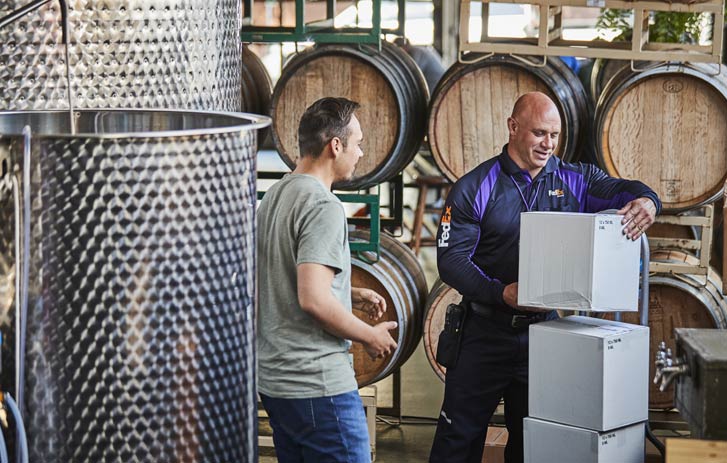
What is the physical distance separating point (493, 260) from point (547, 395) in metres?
0.71

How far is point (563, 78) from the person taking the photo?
16.6 ft

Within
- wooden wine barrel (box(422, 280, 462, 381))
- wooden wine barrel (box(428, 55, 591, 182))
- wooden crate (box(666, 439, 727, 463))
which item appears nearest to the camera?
wooden crate (box(666, 439, 727, 463))

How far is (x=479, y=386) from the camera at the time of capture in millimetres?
4344

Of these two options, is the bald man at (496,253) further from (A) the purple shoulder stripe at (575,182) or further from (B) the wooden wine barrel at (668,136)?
(B) the wooden wine barrel at (668,136)

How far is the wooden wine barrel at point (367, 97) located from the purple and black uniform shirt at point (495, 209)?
840mm

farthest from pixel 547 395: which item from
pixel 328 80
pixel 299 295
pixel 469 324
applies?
pixel 328 80

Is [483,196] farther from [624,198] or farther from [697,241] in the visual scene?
[697,241]

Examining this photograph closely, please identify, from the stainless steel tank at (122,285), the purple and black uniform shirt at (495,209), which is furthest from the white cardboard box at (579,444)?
the stainless steel tank at (122,285)

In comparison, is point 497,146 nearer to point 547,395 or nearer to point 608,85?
point 608,85

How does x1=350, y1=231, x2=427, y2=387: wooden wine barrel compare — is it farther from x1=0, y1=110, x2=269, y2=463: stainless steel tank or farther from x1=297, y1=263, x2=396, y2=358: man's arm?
x1=0, y1=110, x2=269, y2=463: stainless steel tank

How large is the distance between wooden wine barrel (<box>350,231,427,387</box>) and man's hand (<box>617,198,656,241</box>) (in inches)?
59.7

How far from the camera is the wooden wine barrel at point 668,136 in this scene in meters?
4.95

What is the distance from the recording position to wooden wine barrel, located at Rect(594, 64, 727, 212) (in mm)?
4953

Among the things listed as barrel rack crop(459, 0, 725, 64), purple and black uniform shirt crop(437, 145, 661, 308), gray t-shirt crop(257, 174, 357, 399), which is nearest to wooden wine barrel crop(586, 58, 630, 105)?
barrel rack crop(459, 0, 725, 64)
